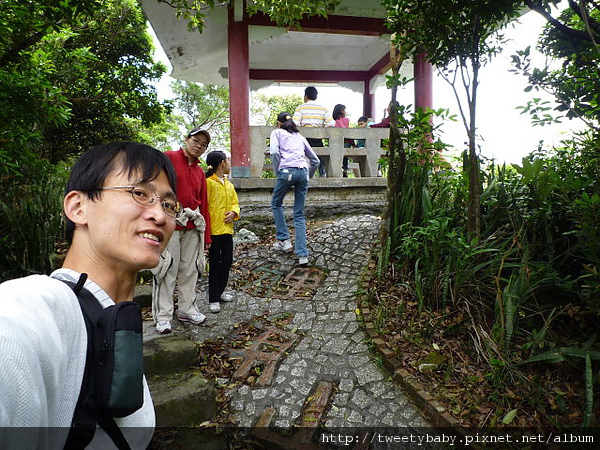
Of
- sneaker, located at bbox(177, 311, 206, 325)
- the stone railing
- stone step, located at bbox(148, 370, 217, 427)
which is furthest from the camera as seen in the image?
the stone railing

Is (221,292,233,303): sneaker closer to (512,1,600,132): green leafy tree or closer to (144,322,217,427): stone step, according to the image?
(144,322,217,427): stone step

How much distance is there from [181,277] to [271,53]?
29.1 ft

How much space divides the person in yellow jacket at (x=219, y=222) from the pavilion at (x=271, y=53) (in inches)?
70.1

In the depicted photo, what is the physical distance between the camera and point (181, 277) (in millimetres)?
3150

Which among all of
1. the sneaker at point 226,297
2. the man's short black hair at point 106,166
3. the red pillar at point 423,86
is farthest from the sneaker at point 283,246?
the red pillar at point 423,86

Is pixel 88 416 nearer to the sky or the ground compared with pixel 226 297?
nearer to the sky

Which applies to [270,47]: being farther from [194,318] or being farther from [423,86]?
[194,318]

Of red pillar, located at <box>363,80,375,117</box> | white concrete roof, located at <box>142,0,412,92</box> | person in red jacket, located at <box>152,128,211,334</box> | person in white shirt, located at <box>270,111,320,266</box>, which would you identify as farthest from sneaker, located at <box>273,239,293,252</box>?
red pillar, located at <box>363,80,375,117</box>


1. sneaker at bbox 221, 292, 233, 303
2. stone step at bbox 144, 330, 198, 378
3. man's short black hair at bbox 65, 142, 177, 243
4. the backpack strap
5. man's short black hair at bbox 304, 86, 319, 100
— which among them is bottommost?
stone step at bbox 144, 330, 198, 378

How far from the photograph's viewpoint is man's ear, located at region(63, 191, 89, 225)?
2.98ft

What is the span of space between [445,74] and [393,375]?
2.76 meters

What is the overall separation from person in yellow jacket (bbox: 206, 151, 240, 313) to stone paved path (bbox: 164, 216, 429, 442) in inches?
10.8

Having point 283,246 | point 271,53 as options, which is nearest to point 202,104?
point 271,53

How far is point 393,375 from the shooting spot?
256 centimetres
